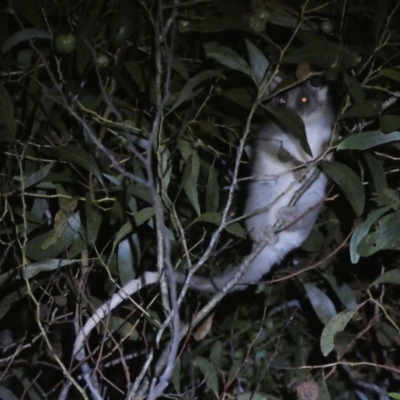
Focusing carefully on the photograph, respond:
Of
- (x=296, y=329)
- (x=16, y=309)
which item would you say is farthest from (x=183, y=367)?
(x=16, y=309)

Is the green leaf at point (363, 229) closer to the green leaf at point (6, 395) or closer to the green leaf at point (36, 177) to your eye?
the green leaf at point (36, 177)

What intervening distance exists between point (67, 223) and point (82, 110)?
515 millimetres

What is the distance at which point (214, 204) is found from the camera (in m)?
3.43

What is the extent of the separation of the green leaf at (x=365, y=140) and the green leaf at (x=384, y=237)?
0.30 metres

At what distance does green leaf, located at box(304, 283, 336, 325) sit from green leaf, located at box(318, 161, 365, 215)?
3.30 ft

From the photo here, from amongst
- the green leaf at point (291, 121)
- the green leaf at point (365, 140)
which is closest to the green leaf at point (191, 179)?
the green leaf at point (291, 121)

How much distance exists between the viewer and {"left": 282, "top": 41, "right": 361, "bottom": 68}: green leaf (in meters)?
3.20

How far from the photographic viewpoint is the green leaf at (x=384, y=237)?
3.00 metres

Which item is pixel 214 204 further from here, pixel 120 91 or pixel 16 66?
pixel 16 66

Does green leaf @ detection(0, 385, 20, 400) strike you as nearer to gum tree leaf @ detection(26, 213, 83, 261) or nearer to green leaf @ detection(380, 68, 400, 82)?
gum tree leaf @ detection(26, 213, 83, 261)

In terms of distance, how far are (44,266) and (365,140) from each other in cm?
142

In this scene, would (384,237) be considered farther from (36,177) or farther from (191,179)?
(36,177)

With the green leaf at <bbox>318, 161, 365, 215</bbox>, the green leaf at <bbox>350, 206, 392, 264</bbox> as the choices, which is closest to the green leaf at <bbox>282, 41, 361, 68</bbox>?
the green leaf at <bbox>318, 161, 365, 215</bbox>

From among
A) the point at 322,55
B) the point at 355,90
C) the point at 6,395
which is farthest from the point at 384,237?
the point at 6,395
